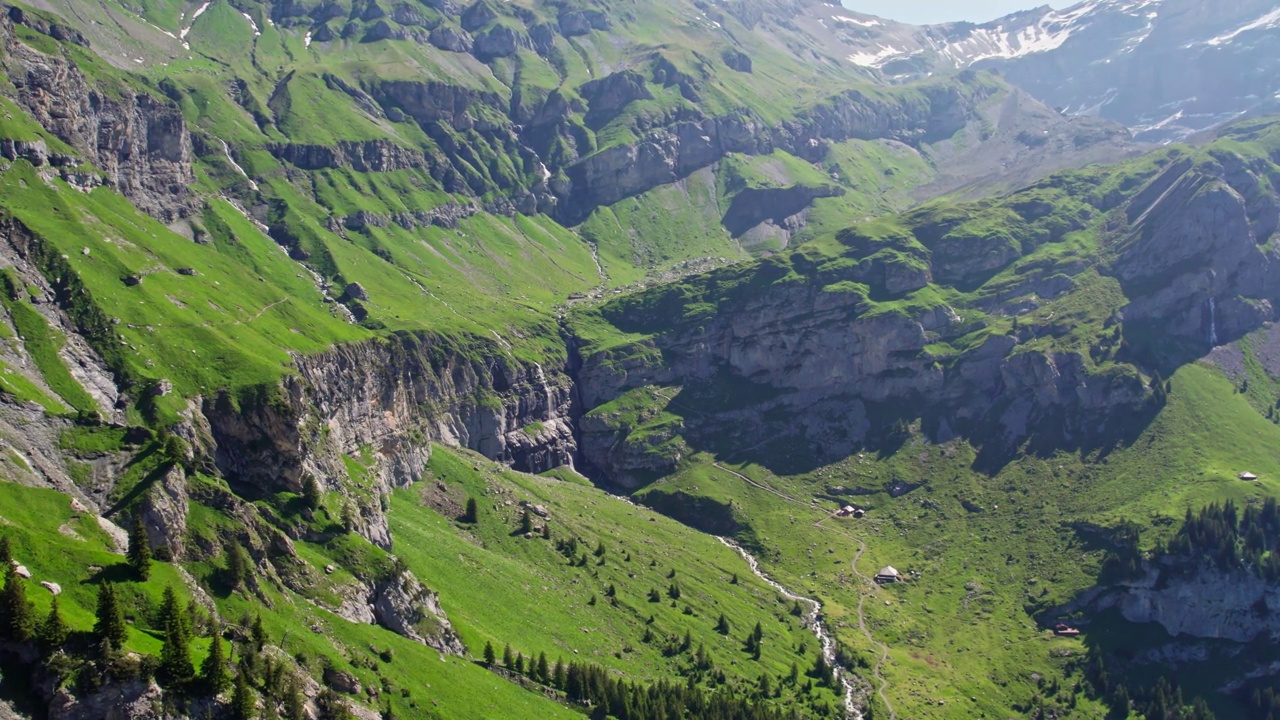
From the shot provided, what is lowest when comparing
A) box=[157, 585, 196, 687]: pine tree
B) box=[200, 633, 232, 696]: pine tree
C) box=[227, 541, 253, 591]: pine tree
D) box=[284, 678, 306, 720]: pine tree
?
box=[284, 678, 306, 720]: pine tree

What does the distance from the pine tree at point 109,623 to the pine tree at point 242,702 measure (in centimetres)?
1423

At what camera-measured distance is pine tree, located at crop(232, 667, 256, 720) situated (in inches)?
4700

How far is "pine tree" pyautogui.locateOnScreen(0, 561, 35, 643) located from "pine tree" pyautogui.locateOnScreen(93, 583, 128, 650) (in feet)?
21.5

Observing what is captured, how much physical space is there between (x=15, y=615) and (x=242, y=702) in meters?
26.0

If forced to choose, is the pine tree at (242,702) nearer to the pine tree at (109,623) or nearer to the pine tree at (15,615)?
the pine tree at (109,623)

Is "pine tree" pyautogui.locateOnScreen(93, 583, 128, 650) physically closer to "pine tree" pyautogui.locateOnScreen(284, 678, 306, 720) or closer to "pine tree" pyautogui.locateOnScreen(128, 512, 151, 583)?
"pine tree" pyautogui.locateOnScreen(128, 512, 151, 583)

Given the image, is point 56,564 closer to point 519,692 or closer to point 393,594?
point 393,594

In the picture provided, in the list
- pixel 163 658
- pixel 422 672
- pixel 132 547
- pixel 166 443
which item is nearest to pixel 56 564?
pixel 132 547

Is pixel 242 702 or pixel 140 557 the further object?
pixel 140 557

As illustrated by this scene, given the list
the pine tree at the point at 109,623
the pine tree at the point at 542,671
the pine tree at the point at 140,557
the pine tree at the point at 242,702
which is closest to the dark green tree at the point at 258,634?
the pine tree at the point at 242,702

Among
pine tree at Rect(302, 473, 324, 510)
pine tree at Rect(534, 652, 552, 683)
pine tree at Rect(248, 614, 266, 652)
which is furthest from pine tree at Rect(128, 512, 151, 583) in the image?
pine tree at Rect(534, 652, 552, 683)

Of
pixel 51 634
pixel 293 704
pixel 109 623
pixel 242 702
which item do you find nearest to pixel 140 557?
pixel 109 623

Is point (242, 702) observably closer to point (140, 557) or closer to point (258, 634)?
point (258, 634)

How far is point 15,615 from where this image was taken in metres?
105
